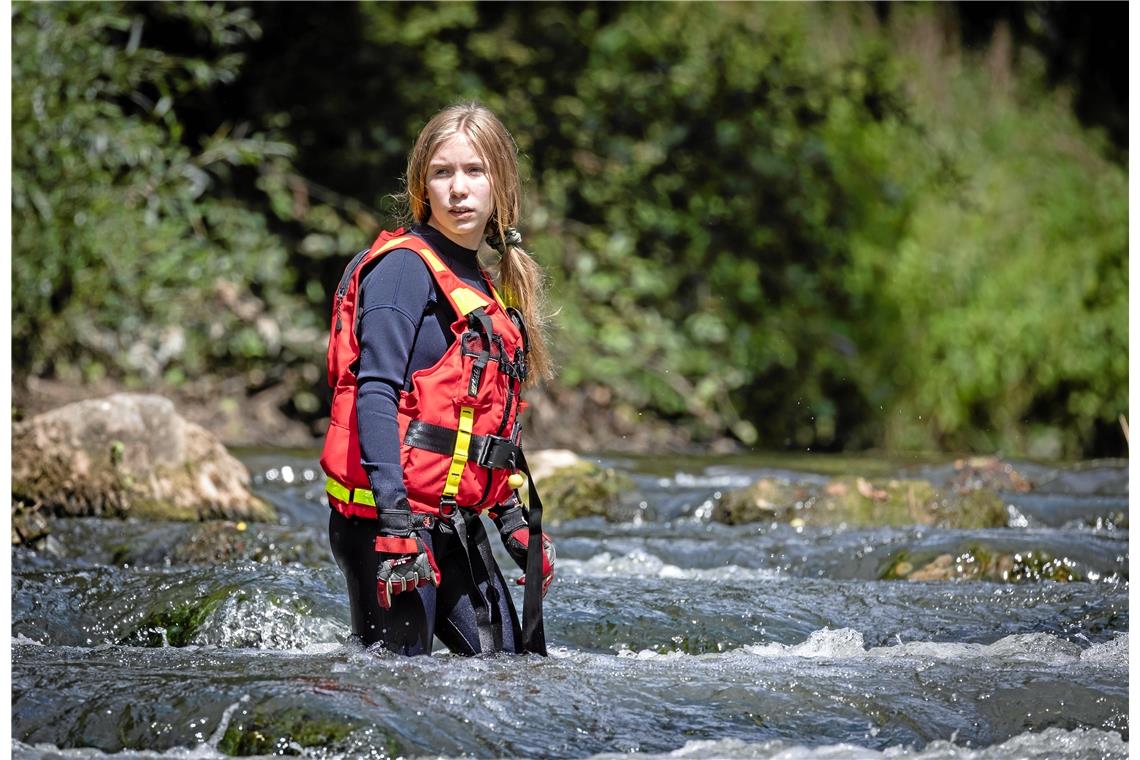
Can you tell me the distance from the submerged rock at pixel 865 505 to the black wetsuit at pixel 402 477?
10.2ft

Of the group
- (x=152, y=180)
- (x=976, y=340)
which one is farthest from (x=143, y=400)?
(x=976, y=340)

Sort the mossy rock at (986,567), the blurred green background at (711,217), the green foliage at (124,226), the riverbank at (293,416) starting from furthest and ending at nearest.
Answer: the blurred green background at (711,217) < the riverbank at (293,416) < the green foliage at (124,226) < the mossy rock at (986,567)

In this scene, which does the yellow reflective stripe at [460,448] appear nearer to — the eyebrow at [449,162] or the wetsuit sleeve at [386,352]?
the wetsuit sleeve at [386,352]

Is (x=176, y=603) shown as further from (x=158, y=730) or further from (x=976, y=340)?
(x=976, y=340)

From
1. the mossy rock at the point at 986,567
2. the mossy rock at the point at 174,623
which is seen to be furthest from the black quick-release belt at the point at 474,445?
the mossy rock at the point at 986,567

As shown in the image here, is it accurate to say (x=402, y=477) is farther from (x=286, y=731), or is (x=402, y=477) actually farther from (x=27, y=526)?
(x=27, y=526)

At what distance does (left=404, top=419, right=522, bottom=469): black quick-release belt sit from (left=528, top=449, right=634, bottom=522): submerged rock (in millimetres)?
3284

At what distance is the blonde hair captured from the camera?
3.16 m

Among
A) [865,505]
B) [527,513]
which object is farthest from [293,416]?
[527,513]

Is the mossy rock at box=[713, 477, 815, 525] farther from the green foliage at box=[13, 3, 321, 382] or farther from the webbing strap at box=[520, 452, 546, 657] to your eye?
the green foliage at box=[13, 3, 321, 382]

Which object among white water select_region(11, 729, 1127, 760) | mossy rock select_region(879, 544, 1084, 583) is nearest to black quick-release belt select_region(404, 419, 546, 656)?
white water select_region(11, 729, 1127, 760)

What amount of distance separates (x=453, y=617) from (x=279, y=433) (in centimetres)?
700

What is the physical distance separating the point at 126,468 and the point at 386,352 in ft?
11.2

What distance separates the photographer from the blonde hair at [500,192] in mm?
3158
